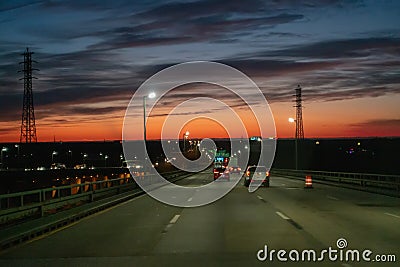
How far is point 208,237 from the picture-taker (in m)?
15.6

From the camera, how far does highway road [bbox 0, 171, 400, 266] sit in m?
12.1

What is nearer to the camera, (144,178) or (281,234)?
(281,234)

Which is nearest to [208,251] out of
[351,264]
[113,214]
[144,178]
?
[351,264]

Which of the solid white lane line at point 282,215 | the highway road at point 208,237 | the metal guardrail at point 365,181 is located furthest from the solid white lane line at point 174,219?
the metal guardrail at point 365,181

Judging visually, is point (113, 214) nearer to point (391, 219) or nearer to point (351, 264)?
point (391, 219)

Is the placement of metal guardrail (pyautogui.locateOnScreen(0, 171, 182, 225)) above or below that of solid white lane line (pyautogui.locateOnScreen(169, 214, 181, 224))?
above

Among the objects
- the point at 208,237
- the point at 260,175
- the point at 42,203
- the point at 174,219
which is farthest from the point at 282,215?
the point at 260,175

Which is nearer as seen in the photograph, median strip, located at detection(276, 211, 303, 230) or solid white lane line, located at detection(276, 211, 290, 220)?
median strip, located at detection(276, 211, 303, 230)

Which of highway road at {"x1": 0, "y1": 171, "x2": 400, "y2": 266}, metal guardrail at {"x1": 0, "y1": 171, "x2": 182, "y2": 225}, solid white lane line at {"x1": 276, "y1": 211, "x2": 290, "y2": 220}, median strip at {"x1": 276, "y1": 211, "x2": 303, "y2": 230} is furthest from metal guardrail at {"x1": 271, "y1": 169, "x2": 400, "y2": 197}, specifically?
metal guardrail at {"x1": 0, "y1": 171, "x2": 182, "y2": 225}

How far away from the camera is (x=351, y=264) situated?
11320mm

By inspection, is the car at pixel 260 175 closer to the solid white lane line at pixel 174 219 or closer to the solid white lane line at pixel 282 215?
the solid white lane line at pixel 282 215

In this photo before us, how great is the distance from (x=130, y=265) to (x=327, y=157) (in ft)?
477

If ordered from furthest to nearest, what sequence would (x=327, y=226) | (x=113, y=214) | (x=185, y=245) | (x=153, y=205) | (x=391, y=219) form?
(x=153, y=205)
(x=113, y=214)
(x=391, y=219)
(x=327, y=226)
(x=185, y=245)

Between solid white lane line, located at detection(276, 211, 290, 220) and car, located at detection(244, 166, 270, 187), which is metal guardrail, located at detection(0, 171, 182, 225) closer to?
solid white lane line, located at detection(276, 211, 290, 220)
